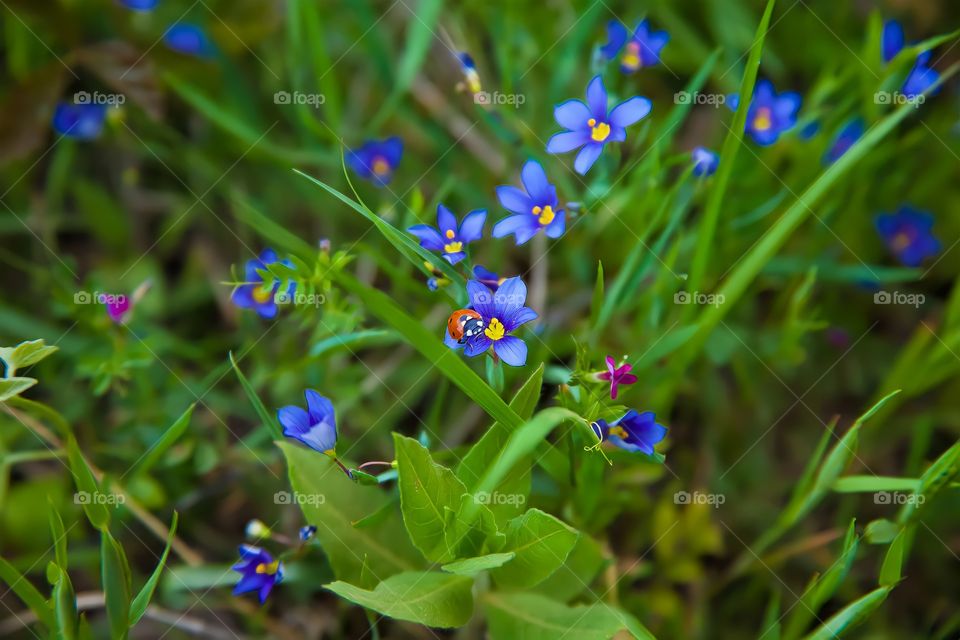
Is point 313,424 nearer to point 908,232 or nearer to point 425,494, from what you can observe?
point 425,494

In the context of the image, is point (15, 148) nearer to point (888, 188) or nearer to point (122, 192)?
point (122, 192)

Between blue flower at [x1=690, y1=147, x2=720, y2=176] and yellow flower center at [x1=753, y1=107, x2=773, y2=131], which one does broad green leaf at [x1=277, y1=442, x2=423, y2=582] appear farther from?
yellow flower center at [x1=753, y1=107, x2=773, y2=131]

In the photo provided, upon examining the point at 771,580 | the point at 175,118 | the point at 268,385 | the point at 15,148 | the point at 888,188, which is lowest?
the point at 771,580

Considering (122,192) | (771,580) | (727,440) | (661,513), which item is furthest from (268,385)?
(771,580)

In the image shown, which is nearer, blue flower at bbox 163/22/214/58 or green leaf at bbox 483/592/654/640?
green leaf at bbox 483/592/654/640

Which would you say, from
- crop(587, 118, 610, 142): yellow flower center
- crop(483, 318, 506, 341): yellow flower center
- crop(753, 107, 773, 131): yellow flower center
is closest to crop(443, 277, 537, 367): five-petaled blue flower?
crop(483, 318, 506, 341): yellow flower center

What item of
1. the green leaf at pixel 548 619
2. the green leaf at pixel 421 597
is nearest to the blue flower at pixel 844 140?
the green leaf at pixel 548 619

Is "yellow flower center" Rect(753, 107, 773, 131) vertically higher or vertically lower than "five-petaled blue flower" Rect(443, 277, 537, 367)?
higher
